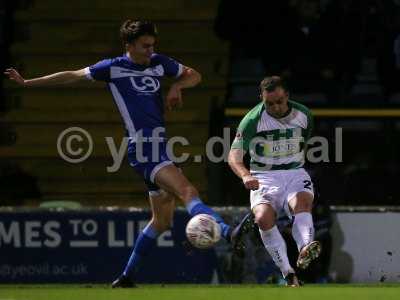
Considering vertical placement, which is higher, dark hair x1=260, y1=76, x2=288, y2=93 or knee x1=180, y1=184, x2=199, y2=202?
dark hair x1=260, y1=76, x2=288, y2=93

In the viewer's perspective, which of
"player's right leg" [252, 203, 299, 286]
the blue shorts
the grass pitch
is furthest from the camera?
"player's right leg" [252, 203, 299, 286]

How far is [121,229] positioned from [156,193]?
189 centimetres

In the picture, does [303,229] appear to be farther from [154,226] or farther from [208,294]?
[208,294]

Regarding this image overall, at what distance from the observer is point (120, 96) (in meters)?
9.72

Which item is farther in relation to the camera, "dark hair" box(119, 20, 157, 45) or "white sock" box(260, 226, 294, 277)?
"white sock" box(260, 226, 294, 277)

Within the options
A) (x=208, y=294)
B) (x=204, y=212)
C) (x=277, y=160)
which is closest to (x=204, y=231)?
(x=204, y=212)

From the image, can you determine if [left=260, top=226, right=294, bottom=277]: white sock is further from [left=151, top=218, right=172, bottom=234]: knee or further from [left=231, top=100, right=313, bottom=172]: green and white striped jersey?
[left=151, top=218, right=172, bottom=234]: knee

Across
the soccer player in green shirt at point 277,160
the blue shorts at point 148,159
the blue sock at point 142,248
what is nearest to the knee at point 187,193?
the blue shorts at point 148,159

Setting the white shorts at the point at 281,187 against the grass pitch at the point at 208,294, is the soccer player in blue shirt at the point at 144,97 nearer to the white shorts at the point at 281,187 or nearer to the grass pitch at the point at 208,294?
the white shorts at the point at 281,187

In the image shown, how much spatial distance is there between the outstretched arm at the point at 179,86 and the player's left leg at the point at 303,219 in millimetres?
1098

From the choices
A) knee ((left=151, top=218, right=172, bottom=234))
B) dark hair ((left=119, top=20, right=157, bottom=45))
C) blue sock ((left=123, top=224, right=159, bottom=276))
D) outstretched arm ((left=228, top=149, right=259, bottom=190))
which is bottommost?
blue sock ((left=123, top=224, right=159, bottom=276))

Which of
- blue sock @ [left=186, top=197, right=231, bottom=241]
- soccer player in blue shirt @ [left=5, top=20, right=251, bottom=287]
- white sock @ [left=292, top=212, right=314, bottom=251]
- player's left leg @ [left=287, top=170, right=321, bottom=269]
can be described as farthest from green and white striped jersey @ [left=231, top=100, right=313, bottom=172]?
blue sock @ [left=186, top=197, right=231, bottom=241]

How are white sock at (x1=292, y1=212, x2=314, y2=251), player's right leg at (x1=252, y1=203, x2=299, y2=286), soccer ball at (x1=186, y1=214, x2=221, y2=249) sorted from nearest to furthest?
soccer ball at (x1=186, y1=214, x2=221, y2=249) < white sock at (x1=292, y1=212, x2=314, y2=251) < player's right leg at (x1=252, y1=203, x2=299, y2=286)

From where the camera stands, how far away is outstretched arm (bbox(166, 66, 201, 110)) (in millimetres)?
9242
